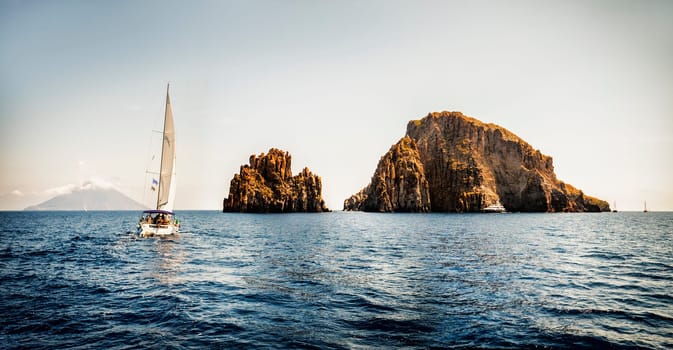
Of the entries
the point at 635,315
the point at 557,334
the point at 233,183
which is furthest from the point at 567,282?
the point at 233,183

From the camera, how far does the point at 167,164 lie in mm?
47969

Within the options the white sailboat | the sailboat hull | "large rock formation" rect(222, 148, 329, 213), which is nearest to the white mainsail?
the white sailboat

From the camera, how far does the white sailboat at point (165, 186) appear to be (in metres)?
47.5

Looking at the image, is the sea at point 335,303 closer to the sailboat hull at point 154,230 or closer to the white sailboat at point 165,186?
the sailboat hull at point 154,230

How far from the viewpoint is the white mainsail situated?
47500 millimetres

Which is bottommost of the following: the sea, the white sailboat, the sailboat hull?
the sea

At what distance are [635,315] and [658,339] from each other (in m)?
2.98

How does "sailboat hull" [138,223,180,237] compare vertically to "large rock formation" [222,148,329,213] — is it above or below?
below

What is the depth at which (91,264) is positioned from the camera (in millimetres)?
27656

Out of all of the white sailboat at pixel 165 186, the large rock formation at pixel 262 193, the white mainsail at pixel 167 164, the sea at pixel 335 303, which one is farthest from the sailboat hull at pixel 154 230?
the large rock formation at pixel 262 193

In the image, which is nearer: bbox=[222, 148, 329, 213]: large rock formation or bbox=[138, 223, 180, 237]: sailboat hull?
bbox=[138, 223, 180, 237]: sailboat hull

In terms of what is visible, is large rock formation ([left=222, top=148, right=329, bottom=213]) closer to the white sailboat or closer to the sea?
the white sailboat

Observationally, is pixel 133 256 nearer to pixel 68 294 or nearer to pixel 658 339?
pixel 68 294

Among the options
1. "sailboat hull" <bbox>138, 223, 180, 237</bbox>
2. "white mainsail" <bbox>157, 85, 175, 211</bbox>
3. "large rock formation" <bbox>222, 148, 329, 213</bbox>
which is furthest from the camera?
"large rock formation" <bbox>222, 148, 329, 213</bbox>
